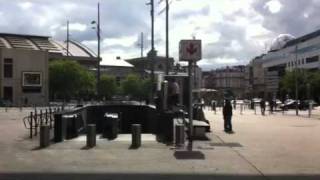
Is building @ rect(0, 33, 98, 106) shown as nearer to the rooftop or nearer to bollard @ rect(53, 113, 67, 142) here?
the rooftop

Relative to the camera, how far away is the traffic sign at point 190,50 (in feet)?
65.5

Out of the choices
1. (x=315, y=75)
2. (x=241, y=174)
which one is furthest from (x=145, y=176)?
(x=315, y=75)

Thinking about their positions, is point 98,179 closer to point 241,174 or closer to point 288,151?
point 241,174

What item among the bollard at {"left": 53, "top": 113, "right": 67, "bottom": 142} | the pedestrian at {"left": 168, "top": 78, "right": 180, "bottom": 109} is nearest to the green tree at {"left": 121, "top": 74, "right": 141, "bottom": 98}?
the pedestrian at {"left": 168, "top": 78, "right": 180, "bottom": 109}

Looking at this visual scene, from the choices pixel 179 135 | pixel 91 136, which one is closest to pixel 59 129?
pixel 91 136

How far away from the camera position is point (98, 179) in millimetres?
13711

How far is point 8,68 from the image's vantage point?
121 metres

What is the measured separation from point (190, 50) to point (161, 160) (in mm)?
4366

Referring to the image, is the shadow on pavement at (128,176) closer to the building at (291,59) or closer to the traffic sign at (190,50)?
the traffic sign at (190,50)

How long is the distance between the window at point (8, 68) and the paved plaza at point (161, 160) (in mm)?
99003

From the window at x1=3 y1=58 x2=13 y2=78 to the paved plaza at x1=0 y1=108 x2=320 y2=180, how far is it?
99003mm

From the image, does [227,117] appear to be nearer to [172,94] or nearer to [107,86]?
[172,94]

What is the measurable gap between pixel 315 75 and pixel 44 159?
104m

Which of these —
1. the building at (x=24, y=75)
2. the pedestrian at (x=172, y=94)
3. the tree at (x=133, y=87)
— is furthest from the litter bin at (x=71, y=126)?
the tree at (x=133, y=87)
